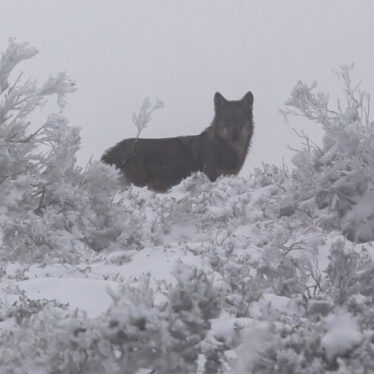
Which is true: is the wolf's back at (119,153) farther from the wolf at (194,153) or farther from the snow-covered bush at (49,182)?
the snow-covered bush at (49,182)

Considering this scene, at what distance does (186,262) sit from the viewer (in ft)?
19.9

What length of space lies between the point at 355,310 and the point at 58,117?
4997 millimetres

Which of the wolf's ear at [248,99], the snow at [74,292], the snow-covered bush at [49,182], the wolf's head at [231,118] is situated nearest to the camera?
the snow at [74,292]

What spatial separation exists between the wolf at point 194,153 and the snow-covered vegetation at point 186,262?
314 centimetres

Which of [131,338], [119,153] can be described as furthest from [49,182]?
[119,153]

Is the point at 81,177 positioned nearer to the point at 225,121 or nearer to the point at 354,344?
the point at 354,344

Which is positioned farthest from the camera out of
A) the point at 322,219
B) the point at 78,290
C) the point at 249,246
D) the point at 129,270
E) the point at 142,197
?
the point at 142,197

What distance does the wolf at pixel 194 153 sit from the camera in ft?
48.0

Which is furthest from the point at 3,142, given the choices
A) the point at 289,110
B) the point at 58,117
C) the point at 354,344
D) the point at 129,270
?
the point at 354,344

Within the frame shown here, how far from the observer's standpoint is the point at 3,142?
7.72 meters

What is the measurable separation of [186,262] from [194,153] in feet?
29.0

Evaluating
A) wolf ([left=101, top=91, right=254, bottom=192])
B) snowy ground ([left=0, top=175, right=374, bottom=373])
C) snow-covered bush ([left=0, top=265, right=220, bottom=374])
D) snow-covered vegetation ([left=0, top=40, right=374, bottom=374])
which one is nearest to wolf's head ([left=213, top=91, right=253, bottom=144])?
wolf ([left=101, top=91, right=254, bottom=192])

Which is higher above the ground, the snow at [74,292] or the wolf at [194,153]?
the wolf at [194,153]

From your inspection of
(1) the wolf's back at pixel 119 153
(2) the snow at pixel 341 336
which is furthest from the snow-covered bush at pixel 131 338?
(1) the wolf's back at pixel 119 153
